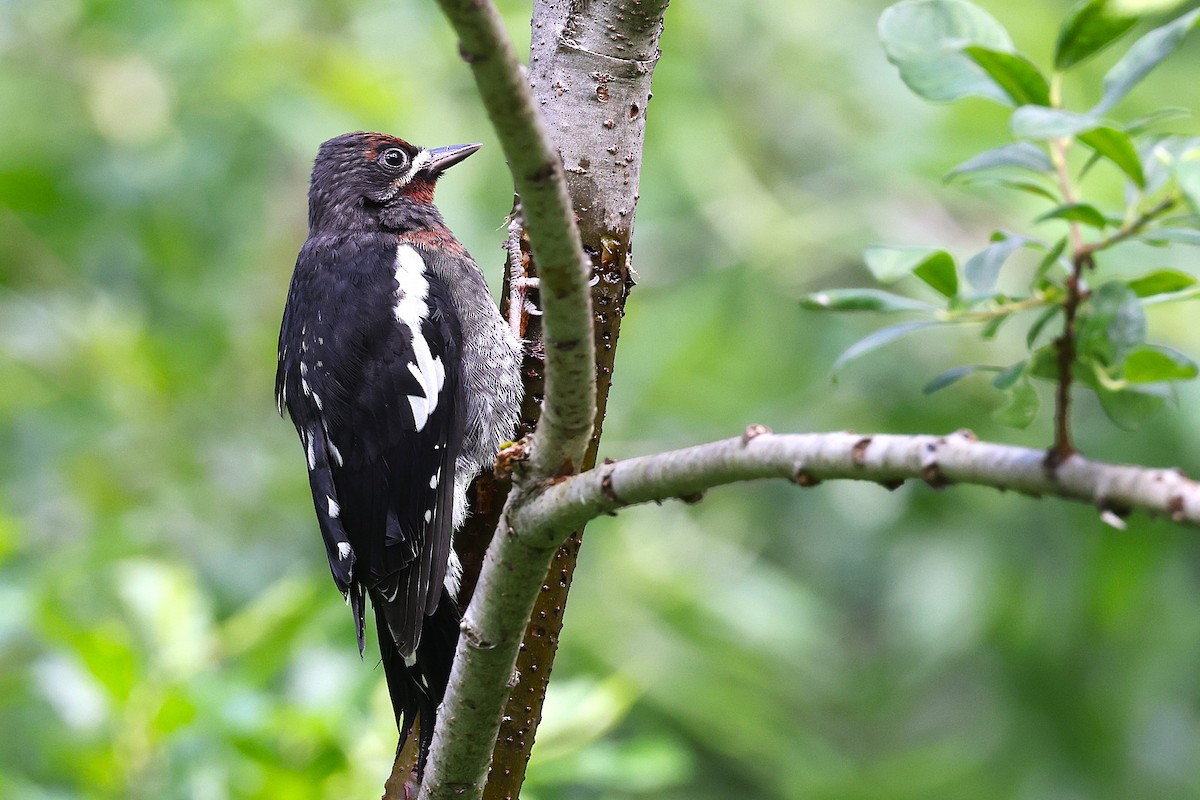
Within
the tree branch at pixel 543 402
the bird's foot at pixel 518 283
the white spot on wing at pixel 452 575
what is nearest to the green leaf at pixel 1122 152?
the tree branch at pixel 543 402

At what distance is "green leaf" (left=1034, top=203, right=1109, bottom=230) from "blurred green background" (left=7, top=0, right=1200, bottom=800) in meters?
2.99

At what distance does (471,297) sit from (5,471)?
9.44ft

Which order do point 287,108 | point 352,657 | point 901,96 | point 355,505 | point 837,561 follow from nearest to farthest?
point 355,505 → point 352,657 → point 287,108 → point 901,96 → point 837,561

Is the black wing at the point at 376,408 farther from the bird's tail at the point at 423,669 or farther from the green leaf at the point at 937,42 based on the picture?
the green leaf at the point at 937,42

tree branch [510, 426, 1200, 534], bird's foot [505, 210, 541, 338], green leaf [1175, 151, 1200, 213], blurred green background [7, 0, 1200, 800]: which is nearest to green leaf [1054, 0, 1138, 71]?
green leaf [1175, 151, 1200, 213]

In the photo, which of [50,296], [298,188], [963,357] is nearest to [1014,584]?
[963,357]

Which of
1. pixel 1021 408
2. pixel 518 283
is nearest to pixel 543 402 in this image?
pixel 1021 408

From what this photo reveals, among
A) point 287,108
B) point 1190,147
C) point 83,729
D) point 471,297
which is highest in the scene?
point 287,108

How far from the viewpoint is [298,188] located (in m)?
6.41

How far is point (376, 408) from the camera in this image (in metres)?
2.86

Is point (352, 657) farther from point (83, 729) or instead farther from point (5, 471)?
point (5, 471)

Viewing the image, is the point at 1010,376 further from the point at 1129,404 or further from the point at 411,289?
the point at 411,289

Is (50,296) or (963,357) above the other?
(50,296)

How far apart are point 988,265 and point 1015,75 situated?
18cm
